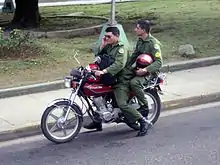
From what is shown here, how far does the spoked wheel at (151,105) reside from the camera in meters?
7.79

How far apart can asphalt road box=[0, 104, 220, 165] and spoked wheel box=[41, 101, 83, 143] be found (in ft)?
0.38

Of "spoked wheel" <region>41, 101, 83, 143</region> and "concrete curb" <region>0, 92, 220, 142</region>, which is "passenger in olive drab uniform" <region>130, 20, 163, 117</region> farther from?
"concrete curb" <region>0, 92, 220, 142</region>

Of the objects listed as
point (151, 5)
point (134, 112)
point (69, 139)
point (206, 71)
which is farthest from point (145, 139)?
point (151, 5)

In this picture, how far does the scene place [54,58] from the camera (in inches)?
459

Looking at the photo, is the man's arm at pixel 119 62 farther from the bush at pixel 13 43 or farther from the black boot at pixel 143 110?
the bush at pixel 13 43

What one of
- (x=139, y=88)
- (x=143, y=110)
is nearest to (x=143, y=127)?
(x=143, y=110)

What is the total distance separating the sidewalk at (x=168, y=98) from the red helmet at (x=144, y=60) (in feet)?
5.34

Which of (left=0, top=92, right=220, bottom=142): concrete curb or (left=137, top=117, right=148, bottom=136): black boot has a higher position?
(left=137, top=117, right=148, bottom=136): black boot

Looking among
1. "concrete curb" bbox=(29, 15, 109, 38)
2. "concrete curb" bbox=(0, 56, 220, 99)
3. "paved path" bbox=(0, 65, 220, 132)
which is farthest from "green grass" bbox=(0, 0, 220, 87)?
"paved path" bbox=(0, 65, 220, 132)

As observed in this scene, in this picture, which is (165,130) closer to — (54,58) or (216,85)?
(216,85)

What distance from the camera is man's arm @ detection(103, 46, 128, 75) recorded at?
7.32 m

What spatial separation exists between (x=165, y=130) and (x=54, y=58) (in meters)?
4.36

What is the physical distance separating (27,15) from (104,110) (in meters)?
10.5

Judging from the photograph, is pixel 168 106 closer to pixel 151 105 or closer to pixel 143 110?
pixel 151 105
